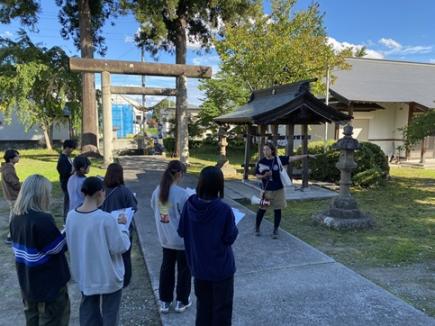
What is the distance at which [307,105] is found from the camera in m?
8.84

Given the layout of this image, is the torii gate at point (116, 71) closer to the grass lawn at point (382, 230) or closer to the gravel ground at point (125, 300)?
the grass lawn at point (382, 230)

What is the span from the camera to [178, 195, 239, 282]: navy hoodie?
8.66 feet

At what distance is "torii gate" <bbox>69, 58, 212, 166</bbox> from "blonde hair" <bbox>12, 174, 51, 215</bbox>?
11238mm

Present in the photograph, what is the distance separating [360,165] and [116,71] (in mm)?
9244

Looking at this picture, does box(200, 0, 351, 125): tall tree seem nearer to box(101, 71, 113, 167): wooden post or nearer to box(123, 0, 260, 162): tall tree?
box(123, 0, 260, 162): tall tree

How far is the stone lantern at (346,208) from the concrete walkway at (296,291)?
1261 millimetres

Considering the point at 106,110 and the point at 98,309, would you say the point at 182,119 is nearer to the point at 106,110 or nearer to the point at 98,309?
the point at 106,110

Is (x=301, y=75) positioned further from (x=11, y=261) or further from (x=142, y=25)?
(x=11, y=261)

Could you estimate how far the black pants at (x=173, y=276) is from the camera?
3.45 meters

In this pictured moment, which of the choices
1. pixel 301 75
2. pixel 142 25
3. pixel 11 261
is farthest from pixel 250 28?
pixel 11 261

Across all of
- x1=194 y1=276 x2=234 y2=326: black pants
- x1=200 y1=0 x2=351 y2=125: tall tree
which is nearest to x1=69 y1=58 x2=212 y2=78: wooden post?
x1=200 y1=0 x2=351 y2=125: tall tree

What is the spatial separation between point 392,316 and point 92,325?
9.17 ft

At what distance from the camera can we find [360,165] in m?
11.0

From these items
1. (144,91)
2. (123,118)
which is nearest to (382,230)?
(144,91)
